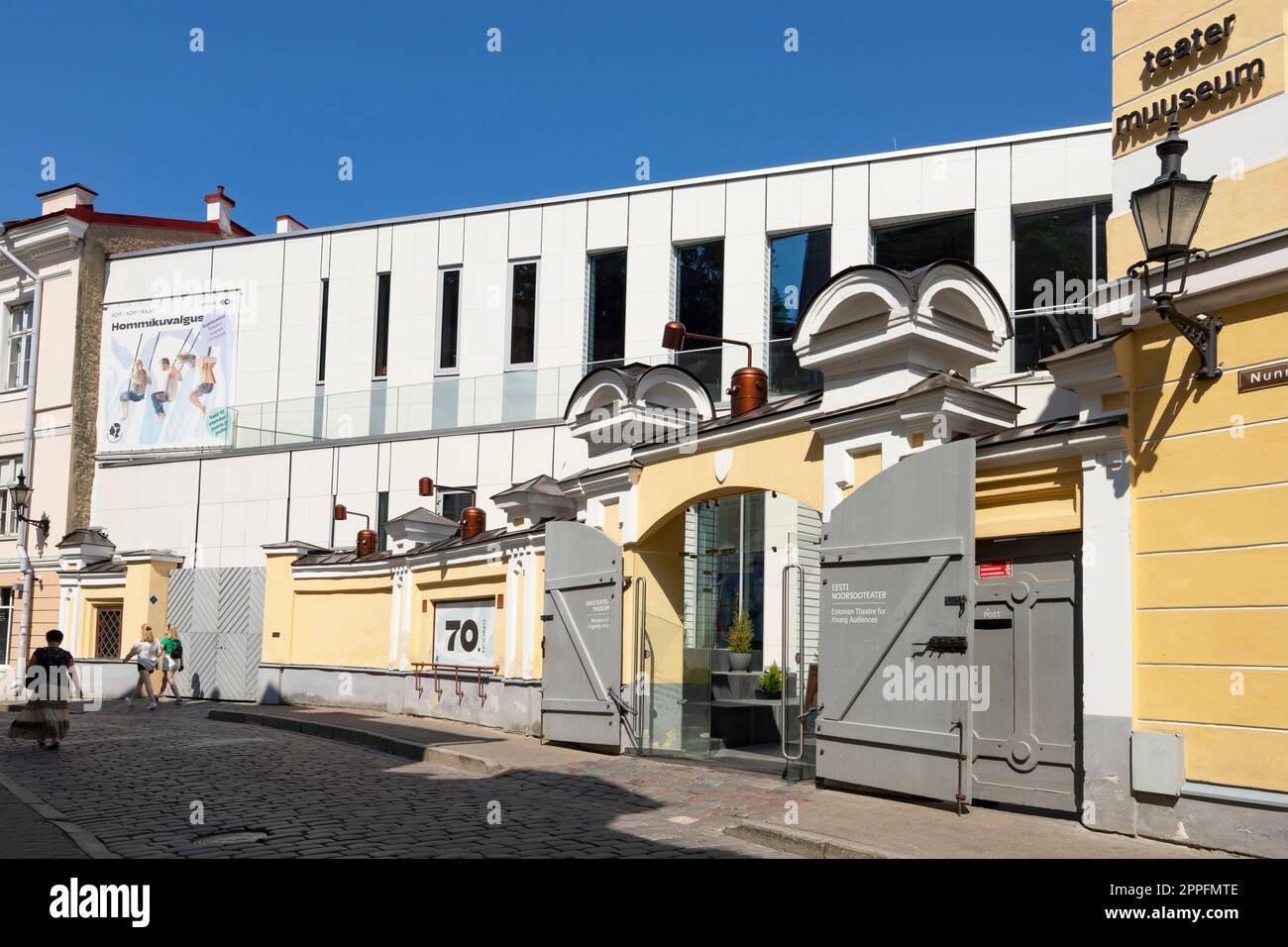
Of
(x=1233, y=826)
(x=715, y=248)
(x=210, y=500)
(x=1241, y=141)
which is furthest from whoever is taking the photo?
(x=210, y=500)

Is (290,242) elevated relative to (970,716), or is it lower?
elevated

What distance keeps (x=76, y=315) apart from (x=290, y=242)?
631 cm

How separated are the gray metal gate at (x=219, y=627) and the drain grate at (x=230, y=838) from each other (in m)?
16.2

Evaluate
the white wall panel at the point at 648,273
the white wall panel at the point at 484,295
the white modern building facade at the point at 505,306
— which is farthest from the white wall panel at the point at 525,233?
the white wall panel at the point at 648,273

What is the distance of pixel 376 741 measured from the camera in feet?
51.0

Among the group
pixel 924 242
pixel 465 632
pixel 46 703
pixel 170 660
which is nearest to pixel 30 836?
pixel 46 703

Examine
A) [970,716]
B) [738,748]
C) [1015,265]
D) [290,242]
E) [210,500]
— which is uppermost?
[290,242]

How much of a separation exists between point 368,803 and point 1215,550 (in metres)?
7.06

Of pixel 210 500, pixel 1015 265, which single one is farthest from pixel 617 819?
pixel 210 500

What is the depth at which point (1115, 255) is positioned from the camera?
358 inches

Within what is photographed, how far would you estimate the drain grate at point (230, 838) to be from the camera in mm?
8359

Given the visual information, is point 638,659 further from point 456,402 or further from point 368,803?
point 456,402

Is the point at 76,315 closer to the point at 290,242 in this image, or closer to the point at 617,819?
the point at 290,242
